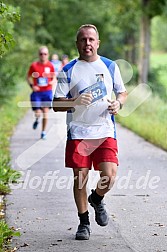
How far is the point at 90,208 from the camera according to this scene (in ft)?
29.8

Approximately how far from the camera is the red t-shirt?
16.7 meters

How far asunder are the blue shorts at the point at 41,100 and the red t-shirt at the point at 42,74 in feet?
0.35

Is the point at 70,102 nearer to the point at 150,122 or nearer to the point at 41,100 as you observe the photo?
the point at 41,100

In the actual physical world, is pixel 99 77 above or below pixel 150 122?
above

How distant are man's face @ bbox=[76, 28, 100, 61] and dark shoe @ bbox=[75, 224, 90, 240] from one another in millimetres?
1654

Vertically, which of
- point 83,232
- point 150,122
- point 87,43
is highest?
point 87,43

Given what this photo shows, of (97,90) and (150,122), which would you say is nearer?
(97,90)

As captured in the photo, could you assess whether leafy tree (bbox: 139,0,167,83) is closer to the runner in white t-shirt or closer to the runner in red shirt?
the runner in red shirt

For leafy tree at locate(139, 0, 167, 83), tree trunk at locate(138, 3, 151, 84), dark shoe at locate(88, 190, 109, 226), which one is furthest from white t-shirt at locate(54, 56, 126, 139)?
tree trunk at locate(138, 3, 151, 84)

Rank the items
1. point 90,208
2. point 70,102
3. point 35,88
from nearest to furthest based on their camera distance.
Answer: point 70,102 < point 90,208 < point 35,88

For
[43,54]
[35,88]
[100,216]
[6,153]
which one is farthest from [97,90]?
[43,54]

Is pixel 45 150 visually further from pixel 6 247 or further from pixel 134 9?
pixel 134 9

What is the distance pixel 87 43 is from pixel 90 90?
45cm

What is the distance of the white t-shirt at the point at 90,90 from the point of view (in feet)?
23.9
